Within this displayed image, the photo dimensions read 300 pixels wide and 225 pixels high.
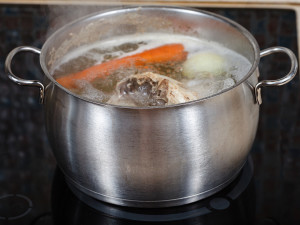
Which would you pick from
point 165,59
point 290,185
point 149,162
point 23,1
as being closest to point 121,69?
point 165,59

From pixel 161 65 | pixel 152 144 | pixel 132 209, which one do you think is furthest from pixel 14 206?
pixel 161 65

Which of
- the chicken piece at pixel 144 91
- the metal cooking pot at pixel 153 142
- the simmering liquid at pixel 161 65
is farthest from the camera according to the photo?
the simmering liquid at pixel 161 65

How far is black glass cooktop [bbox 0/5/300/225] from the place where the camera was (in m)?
1.01

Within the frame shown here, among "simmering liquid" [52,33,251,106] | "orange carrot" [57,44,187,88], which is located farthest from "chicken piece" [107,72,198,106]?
"orange carrot" [57,44,187,88]

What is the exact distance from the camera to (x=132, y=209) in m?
1.01

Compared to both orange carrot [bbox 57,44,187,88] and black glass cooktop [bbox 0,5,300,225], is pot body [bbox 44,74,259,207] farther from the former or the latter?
orange carrot [bbox 57,44,187,88]

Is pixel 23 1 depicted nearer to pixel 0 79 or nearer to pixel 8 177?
pixel 0 79

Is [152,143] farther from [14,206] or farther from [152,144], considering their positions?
[14,206]

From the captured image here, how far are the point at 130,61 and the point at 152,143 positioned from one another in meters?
0.38

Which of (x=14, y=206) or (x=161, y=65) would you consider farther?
(x=161, y=65)

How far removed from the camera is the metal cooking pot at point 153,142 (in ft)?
2.84

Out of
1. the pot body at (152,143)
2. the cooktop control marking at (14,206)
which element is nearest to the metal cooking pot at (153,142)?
the pot body at (152,143)

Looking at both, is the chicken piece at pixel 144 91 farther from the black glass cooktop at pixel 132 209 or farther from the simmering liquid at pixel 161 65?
the black glass cooktop at pixel 132 209

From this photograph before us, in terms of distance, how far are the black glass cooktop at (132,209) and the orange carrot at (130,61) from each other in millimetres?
178
